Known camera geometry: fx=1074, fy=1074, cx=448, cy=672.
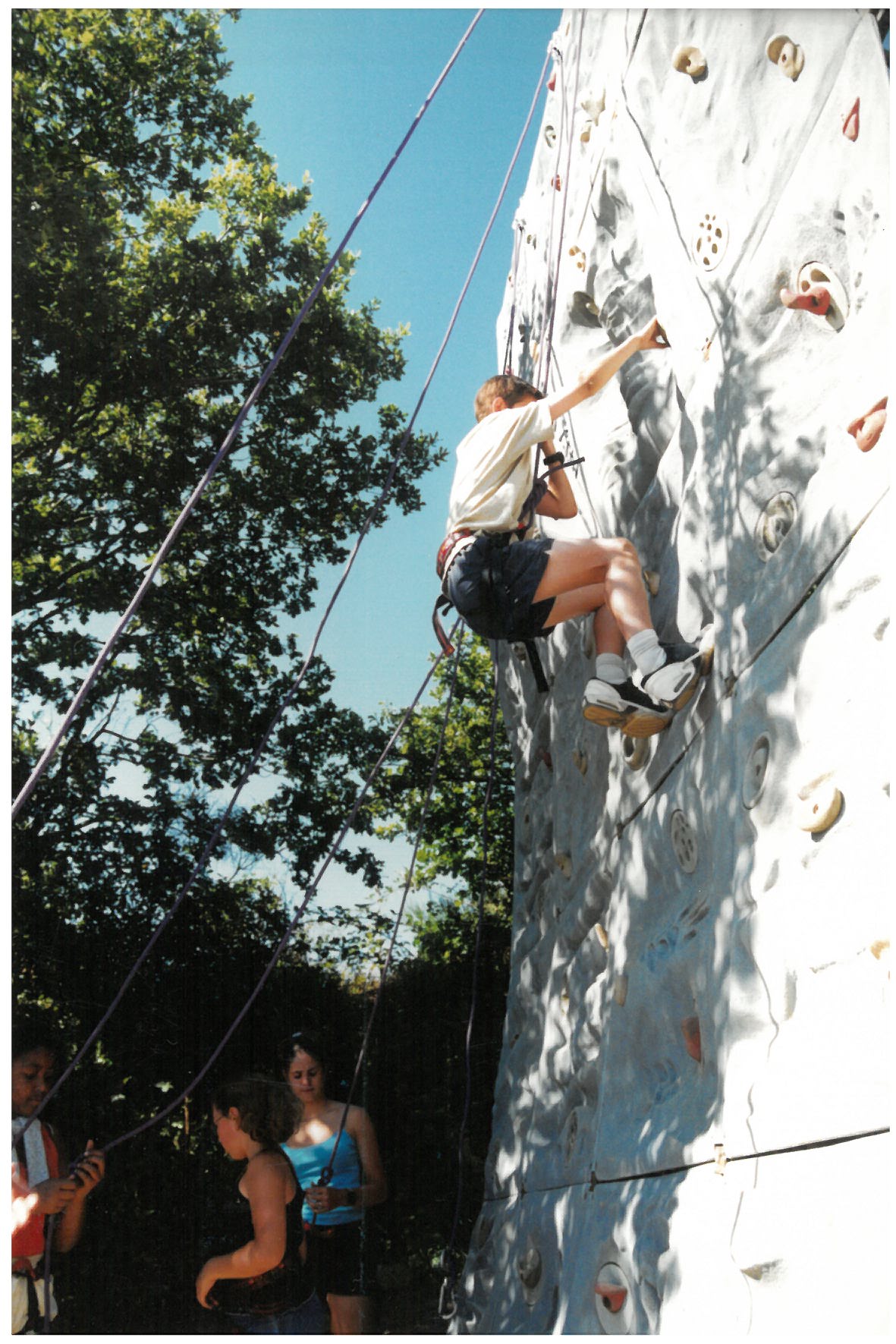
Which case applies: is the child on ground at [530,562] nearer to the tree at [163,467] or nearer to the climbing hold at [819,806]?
the climbing hold at [819,806]

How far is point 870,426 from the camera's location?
6.15 feet

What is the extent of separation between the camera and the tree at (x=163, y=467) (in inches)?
204

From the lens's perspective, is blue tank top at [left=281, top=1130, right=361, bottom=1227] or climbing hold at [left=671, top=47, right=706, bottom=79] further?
blue tank top at [left=281, top=1130, right=361, bottom=1227]

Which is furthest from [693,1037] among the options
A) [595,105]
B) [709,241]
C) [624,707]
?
[595,105]

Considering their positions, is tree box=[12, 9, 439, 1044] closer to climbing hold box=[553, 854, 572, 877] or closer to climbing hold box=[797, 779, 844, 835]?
climbing hold box=[553, 854, 572, 877]

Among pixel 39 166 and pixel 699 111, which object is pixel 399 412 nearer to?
pixel 39 166

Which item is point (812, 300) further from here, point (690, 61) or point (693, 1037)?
point (693, 1037)

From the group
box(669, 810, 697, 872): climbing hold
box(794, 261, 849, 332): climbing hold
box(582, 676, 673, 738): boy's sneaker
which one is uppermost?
box(794, 261, 849, 332): climbing hold

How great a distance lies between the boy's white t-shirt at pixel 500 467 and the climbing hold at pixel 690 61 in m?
0.84

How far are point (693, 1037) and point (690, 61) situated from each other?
227 cm

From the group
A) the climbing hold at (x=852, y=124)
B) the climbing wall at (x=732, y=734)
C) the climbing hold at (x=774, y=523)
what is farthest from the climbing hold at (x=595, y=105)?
the climbing hold at (x=774, y=523)

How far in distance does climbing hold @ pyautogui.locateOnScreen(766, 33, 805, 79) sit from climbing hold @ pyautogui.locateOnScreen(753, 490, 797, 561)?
86 centimetres

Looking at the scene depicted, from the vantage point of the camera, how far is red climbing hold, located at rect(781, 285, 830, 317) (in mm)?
2053

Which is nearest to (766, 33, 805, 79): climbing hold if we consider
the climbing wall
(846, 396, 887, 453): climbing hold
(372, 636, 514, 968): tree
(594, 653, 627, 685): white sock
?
the climbing wall
